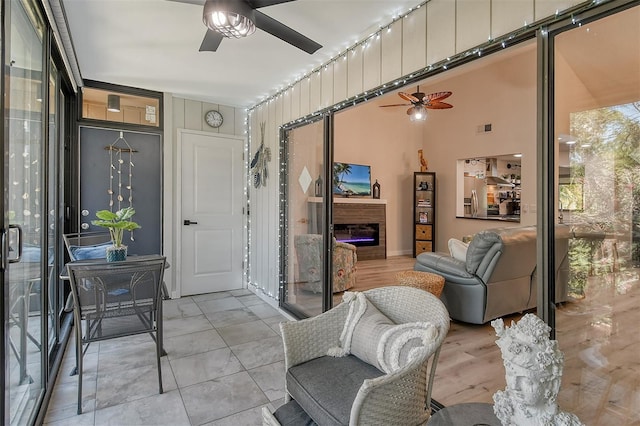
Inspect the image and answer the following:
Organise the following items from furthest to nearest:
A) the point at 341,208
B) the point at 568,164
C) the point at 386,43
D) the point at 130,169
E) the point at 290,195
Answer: the point at 341,208
the point at 130,169
the point at 290,195
the point at 386,43
the point at 568,164

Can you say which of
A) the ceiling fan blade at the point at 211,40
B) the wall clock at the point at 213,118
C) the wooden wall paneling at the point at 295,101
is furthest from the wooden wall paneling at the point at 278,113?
the ceiling fan blade at the point at 211,40

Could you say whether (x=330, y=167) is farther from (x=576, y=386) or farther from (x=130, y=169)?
(x=130, y=169)

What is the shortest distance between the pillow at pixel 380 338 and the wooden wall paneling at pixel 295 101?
239 centimetres

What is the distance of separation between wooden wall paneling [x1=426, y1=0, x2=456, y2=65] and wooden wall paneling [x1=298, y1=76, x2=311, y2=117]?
5.07ft

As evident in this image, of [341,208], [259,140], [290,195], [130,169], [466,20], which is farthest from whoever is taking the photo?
[341,208]

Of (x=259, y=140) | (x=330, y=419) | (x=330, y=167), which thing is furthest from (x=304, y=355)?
(x=259, y=140)

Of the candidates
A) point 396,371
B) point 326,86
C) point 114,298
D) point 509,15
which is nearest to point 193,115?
point 326,86

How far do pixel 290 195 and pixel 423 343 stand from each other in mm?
2653

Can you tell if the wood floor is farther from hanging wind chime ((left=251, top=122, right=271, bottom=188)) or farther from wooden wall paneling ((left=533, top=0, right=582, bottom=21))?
hanging wind chime ((left=251, top=122, right=271, bottom=188))

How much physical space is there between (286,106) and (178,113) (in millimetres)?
1570

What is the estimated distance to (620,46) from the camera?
1.53 meters

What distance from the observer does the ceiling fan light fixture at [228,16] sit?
1742 millimetres

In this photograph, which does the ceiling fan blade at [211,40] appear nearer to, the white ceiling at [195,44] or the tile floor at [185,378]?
the white ceiling at [195,44]

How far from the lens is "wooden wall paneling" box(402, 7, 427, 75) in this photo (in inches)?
85.0
